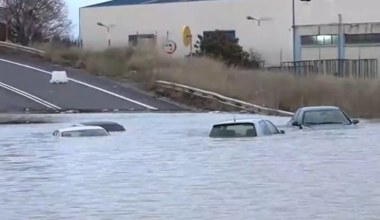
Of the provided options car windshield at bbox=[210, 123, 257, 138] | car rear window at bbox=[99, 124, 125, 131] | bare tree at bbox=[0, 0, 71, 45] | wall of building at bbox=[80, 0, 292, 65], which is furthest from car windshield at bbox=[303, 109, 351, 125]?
bare tree at bbox=[0, 0, 71, 45]

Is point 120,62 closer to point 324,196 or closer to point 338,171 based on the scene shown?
point 338,171

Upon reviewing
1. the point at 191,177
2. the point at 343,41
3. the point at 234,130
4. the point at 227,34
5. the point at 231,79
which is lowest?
the point at 191,177

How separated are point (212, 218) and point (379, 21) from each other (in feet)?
185

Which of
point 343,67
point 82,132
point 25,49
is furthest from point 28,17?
point 82,132

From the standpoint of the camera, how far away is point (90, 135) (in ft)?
102

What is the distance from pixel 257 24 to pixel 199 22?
5.28m

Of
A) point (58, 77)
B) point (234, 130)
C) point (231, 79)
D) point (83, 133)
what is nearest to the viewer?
point (234, 130)

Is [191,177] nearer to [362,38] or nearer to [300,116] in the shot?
[300,116]

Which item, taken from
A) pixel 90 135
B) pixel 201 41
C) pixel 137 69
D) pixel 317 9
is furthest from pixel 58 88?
pixel 317 9

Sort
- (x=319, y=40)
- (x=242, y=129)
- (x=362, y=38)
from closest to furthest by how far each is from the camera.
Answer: (x=242, y=129)
(x=362, y=38)
(x=319, y=40)

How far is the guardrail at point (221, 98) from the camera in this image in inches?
1761

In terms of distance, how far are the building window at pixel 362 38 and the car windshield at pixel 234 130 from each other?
41.1 meters

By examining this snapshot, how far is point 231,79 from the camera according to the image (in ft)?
168

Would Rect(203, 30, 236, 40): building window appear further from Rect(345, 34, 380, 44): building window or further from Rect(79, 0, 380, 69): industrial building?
Rect(345, 34, 380, 44): building window
